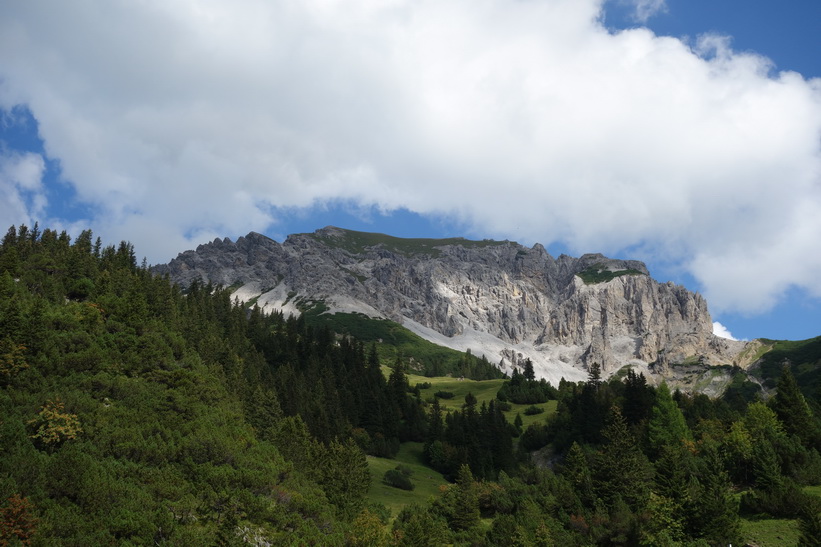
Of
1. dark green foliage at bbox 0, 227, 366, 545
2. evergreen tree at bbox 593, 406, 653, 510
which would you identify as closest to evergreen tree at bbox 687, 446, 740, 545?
evergreen tree at bbox 593, 406, 653, 510

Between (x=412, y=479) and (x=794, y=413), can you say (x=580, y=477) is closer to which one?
(x=794, y=413)

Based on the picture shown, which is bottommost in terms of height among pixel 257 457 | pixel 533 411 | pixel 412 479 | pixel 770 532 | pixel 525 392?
pixel 412 479

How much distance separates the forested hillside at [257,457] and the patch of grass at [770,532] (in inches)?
18.8

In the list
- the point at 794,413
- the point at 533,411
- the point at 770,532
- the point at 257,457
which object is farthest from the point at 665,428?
the point at 257,457

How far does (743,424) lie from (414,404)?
8152 cm

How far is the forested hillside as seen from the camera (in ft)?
157

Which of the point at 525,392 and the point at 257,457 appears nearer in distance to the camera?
the point at 257,457

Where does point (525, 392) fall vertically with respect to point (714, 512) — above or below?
above

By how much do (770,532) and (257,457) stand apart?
58605mm

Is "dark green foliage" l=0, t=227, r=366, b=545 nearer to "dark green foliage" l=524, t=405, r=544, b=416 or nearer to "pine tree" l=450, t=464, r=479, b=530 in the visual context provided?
"pine tree" l=450, t=464, r=479, b=530

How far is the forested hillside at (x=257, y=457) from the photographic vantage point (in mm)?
47844

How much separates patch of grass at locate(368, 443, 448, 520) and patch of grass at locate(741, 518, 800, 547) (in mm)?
43926

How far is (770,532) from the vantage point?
5362cm

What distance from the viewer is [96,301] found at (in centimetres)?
9056
